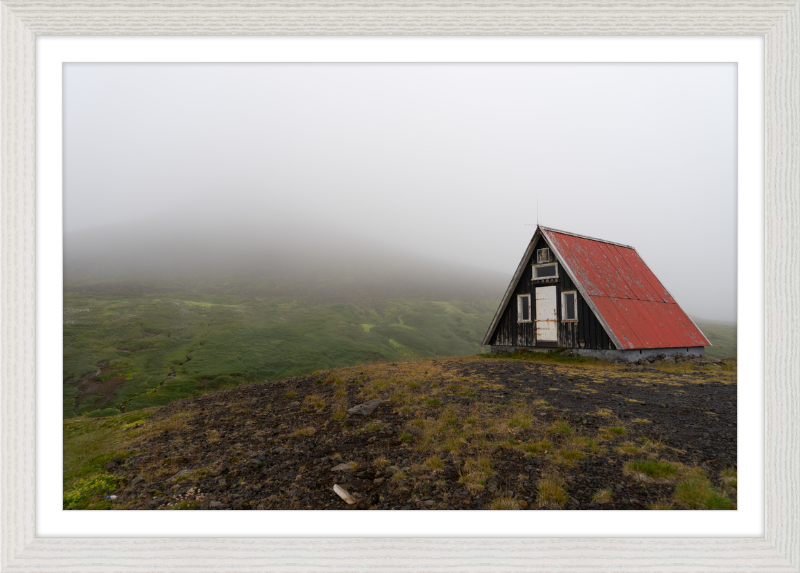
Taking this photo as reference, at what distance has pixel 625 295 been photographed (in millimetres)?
21297

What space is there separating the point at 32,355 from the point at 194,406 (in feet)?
32.8

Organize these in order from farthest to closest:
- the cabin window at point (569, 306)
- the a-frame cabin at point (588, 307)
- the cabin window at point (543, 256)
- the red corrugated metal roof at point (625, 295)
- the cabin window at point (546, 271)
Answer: the cabin window at point (543, 256)
the cabin window at point (546, 271)
the cabin window at point (569, 306)
the red corrugated metal roof at point (625, 295)
the a-frame cabin at point (588, 307)

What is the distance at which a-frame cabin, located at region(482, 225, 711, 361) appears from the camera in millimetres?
19141

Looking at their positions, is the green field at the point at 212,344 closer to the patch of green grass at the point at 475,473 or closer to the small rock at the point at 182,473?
the small rock at the point at 182,473

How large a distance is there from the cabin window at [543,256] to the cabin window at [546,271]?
0.30 m

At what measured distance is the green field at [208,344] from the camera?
70.4 ft

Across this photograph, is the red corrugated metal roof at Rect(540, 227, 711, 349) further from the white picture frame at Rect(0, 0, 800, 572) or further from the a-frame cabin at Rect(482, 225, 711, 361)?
the white picture frame at Rect(0, 0, 800, 572)

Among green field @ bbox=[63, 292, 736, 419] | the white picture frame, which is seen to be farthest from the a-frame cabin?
the white picture frame

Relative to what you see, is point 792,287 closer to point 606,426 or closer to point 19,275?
point 606,426

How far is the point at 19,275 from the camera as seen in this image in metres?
4.53

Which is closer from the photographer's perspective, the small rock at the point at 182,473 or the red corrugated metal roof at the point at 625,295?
the small rock at the point at 182,473

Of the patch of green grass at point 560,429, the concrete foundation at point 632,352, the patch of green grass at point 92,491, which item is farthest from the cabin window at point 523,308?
the patch of green grass at point 92,491

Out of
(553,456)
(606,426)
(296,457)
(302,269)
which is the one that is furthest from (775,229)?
(302,269)
